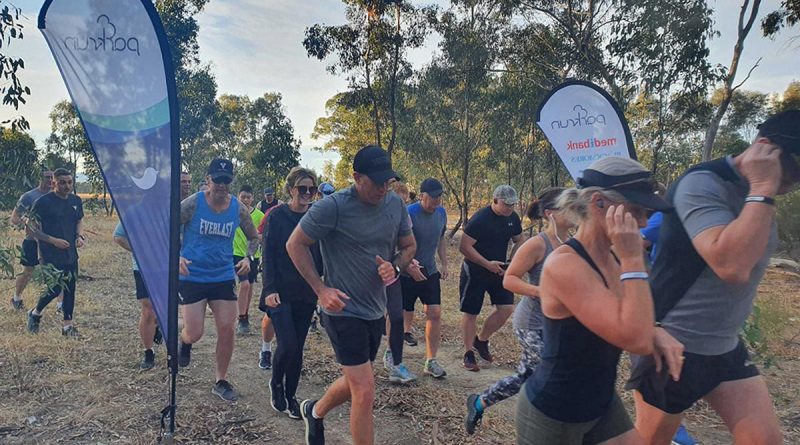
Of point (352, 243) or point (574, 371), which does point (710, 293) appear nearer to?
point (574, 371)

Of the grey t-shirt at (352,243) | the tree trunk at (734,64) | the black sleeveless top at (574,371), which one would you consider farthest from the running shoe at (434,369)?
the tree trunk at (734,64)

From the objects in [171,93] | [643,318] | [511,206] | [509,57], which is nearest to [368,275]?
[171,93]

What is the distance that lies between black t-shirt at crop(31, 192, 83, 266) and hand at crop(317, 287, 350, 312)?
4506 mm

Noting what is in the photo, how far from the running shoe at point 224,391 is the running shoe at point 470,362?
2.27m

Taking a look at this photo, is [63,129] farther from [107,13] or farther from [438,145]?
[107,13]

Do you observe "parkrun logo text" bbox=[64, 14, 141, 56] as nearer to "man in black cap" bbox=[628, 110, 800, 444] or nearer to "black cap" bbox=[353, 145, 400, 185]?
"black cap" bbox=[353, 145, 400, 185]

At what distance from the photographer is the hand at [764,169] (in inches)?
77.9

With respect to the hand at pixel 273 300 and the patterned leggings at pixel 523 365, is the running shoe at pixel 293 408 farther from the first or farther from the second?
the patterned leggings at pixel 523 365

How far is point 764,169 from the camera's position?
2.00 meters

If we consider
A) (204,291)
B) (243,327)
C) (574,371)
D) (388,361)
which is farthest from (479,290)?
(574,371)

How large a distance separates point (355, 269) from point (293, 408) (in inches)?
60.8

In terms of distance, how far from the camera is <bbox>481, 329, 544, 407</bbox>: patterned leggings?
3.44 metres

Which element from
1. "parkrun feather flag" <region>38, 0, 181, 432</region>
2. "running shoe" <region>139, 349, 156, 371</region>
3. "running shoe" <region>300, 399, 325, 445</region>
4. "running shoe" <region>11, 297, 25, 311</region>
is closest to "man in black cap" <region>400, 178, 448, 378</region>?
"running shoe" <region>300, 399, 325, 445</region>

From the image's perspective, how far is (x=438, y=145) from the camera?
23719 millimetres
